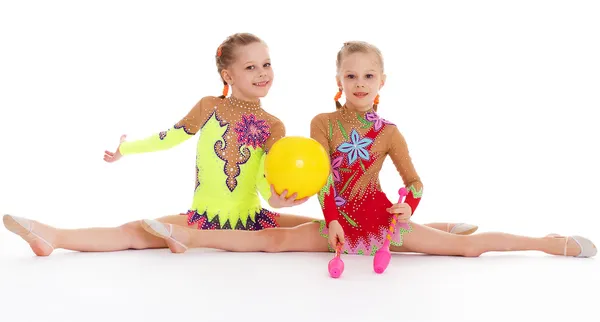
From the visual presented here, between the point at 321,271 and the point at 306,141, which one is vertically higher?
the point at 306,141

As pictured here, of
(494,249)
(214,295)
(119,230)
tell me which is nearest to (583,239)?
(494,249)

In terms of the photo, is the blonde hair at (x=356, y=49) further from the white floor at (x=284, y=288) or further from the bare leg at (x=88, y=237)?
the bare leg at (x=88, y=237)

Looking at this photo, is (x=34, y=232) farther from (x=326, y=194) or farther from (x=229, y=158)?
(x=326, y=194)

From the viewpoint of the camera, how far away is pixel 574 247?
3.29 metres

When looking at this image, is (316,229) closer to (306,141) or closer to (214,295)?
(306,141)

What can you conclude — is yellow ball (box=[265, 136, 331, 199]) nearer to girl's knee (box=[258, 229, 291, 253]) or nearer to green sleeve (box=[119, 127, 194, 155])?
girl's knee (box=[258, 229, 291, 253])

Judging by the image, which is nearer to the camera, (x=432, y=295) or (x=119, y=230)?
(x=432, y=295)

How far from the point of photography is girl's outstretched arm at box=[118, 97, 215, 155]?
3.55 meters

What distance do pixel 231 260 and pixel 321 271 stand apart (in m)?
0.44

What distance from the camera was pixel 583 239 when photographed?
3.29 meters

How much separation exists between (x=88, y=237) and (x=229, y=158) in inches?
31.5

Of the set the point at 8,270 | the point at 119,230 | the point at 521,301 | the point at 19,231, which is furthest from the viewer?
the point at 119,230

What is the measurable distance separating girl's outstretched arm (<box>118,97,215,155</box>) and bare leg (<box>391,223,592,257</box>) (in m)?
1.22

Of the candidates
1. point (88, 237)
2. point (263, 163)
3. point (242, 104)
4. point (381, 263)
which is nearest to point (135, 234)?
point (88, 237)
